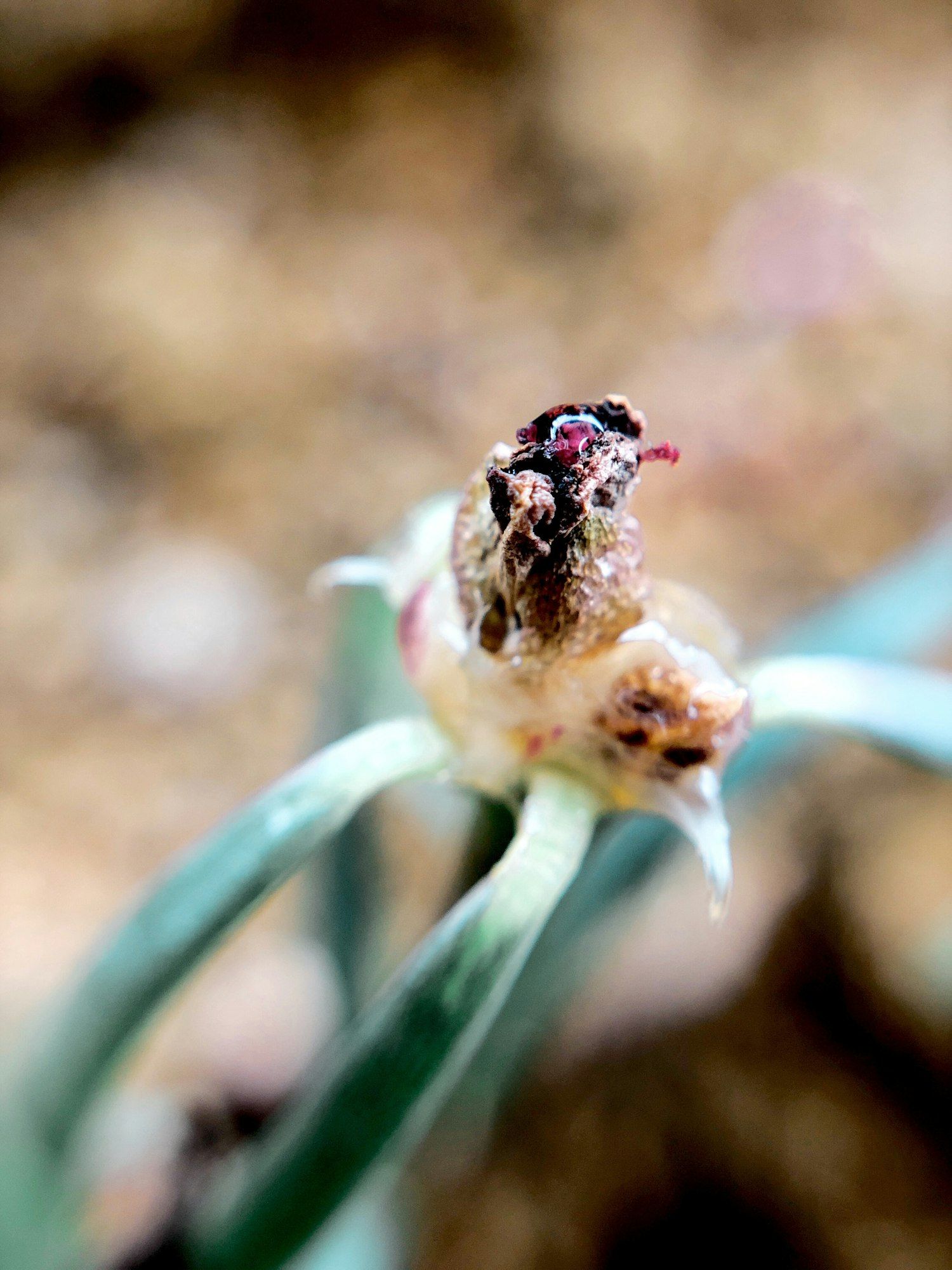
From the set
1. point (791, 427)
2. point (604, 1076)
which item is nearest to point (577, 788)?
point (604, 1076)

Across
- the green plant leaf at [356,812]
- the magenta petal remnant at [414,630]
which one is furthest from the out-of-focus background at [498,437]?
the magenta petal remnant at [414,630]

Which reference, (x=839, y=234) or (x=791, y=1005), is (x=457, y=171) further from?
(x=791, y=1005)

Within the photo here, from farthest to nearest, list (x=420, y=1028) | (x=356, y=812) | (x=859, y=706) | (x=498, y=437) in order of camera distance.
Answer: (x=498, y=437) < (x=356, y=812) < (x=859, y=706) < (x=420, y=1028)

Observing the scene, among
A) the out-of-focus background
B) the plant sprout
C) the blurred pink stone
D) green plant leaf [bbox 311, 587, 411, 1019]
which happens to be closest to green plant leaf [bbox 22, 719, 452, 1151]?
the plant sprout

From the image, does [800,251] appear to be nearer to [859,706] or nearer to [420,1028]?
[859,706]

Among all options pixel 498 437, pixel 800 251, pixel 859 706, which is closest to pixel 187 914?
pixel 859 706

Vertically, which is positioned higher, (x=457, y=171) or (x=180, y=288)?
(x=457, y=171)

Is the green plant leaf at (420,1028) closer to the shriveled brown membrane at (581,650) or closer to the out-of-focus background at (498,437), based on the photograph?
the shriveled brown membrane at (581,650)
